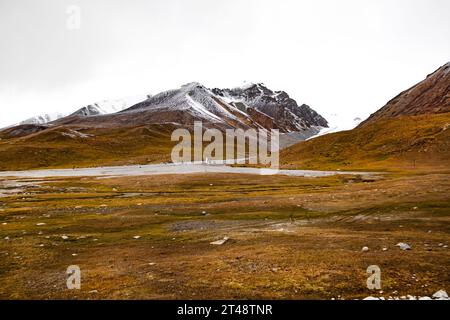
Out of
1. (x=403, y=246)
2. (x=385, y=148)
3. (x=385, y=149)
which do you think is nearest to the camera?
(x=403, y=246)

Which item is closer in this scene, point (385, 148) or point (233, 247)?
point (233, 247)

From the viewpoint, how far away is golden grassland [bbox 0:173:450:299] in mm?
16125

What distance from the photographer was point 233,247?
76.6 feet

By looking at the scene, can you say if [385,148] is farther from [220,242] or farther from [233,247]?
[233,247]

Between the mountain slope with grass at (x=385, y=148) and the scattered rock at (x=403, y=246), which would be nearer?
the scattered rock at (x=403, y=246)

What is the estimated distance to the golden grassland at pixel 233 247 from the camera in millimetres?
16125

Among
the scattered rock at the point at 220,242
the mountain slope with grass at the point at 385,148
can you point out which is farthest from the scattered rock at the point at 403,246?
the mountain slope with grass at the point at 385,148

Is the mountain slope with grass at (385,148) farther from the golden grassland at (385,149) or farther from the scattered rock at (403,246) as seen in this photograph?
the scattered rock at (403,246)

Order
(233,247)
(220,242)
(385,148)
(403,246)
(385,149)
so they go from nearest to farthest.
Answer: (403,246), (233,247), (220,242), (385,149), (385,148)

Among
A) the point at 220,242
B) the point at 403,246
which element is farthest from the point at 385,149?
the point at 220,242

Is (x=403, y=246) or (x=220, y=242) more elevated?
(x=403, y=246)

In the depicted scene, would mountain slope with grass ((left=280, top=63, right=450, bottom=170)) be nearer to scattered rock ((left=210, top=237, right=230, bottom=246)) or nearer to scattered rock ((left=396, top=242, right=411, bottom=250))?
scattered rock ((left=396, top=242, right=411, bottom=250))
